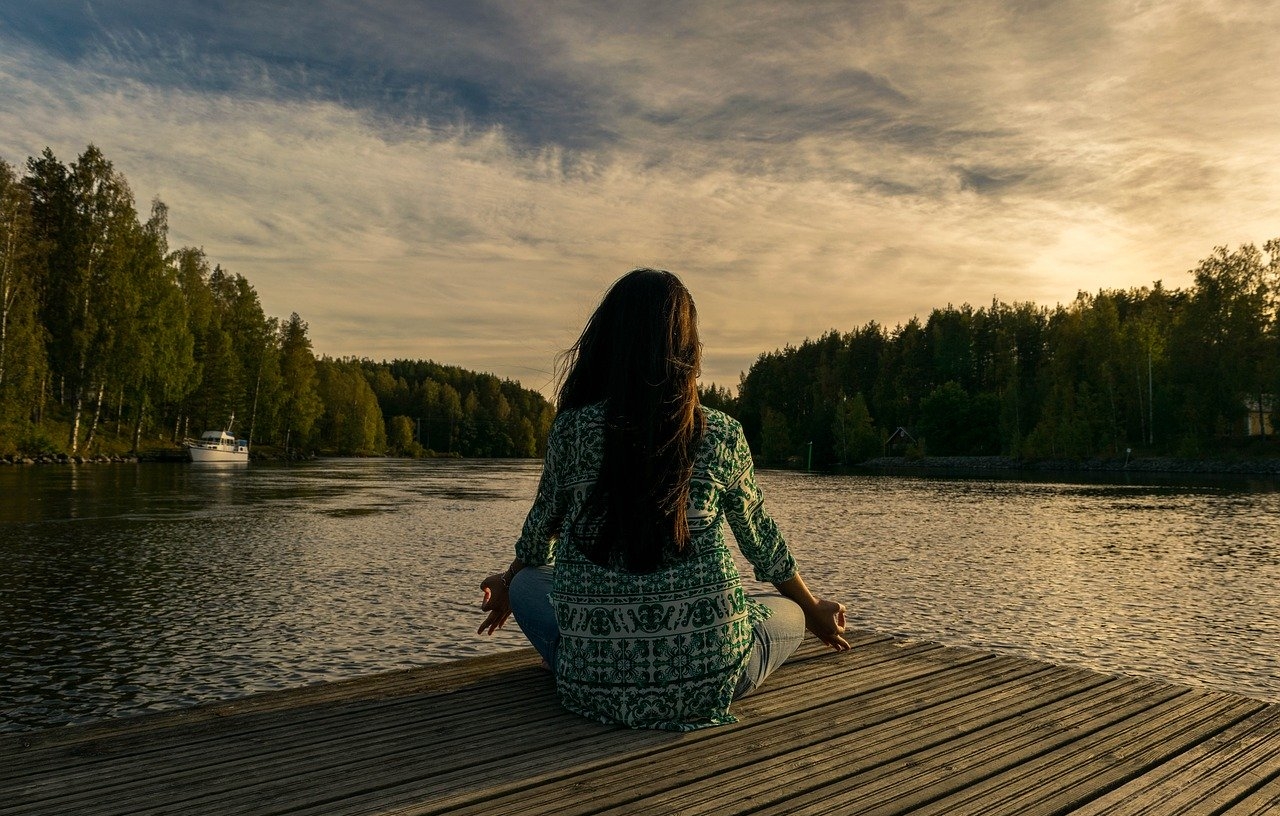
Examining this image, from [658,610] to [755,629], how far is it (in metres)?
0.73

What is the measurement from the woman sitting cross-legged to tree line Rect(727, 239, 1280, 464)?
71.5m

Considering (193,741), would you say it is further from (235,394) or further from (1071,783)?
(235,394)

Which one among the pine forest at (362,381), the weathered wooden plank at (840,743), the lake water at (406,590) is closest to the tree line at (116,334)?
the pine forest at (362,381)

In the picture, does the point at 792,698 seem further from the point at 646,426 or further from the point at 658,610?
the point at 646,426

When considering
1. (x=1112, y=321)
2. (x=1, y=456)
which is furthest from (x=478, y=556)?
(x=1112, y=321)

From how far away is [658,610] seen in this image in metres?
3.61

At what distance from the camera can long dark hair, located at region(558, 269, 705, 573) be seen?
3.56 metres

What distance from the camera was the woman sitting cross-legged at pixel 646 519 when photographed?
3572 mm

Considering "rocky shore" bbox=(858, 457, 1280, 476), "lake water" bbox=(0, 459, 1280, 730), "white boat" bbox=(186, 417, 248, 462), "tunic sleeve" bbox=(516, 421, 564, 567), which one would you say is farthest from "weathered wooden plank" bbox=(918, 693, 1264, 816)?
"rocky shore" bbox=(858, 457, 1280, 476)

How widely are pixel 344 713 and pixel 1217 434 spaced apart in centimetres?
7694

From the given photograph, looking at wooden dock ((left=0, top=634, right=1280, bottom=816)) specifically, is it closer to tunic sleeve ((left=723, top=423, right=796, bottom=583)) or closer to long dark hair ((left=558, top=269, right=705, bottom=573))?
tunic sleeve ((left=723, top=423, right=796, bottom=583))

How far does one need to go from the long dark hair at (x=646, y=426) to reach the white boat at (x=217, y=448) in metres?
64.4

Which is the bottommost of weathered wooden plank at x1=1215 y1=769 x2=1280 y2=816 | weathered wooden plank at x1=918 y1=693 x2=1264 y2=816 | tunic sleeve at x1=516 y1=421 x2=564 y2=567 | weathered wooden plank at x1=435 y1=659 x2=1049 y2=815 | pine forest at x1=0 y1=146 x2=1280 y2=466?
weathered wooden plank at x1=1215 y1=769 x2=1280 y2=816

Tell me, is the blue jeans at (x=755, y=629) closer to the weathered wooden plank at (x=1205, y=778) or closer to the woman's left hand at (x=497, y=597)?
the woman's left hand at (x=497, y=597)
